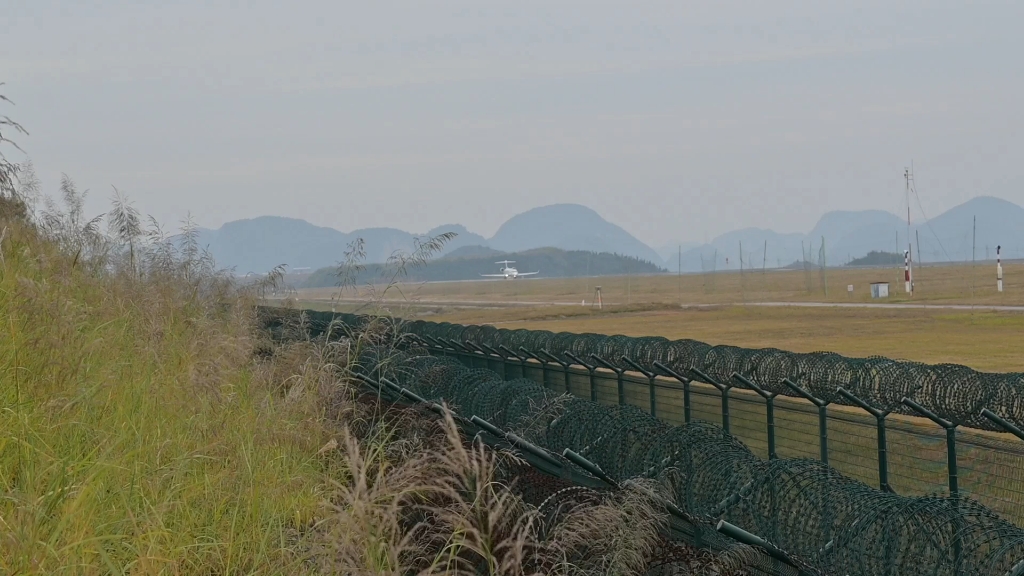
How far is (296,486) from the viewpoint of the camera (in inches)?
279

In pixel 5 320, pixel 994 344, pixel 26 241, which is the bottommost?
pixel 994 344

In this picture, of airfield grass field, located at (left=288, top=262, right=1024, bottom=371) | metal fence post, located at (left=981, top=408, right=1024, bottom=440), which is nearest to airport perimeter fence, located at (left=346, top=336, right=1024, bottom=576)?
metal fence post, located at (left=981, top=408, right=1024, bottom=440)

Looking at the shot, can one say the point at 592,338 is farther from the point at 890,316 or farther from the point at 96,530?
the point at 890,316

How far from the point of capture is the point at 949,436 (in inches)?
366

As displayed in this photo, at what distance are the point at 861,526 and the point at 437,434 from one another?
3579 mm

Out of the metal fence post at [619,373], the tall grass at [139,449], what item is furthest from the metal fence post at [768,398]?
the tall grass at [139,449]

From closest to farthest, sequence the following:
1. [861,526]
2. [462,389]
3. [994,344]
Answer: [861,526] < [462,389] < [994,344]

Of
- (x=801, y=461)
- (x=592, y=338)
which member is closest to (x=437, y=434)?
(x=801, y=461)

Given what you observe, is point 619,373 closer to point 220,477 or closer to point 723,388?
point 723,388

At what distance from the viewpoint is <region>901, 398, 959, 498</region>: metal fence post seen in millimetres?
9219

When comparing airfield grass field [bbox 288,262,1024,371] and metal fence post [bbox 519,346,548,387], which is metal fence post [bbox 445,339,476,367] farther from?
metal fence post [bbox 519,346,548,387]

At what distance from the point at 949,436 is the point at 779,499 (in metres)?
3.08

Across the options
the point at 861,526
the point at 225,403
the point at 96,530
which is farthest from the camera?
the point at 225,403

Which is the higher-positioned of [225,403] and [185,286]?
[185,286]
